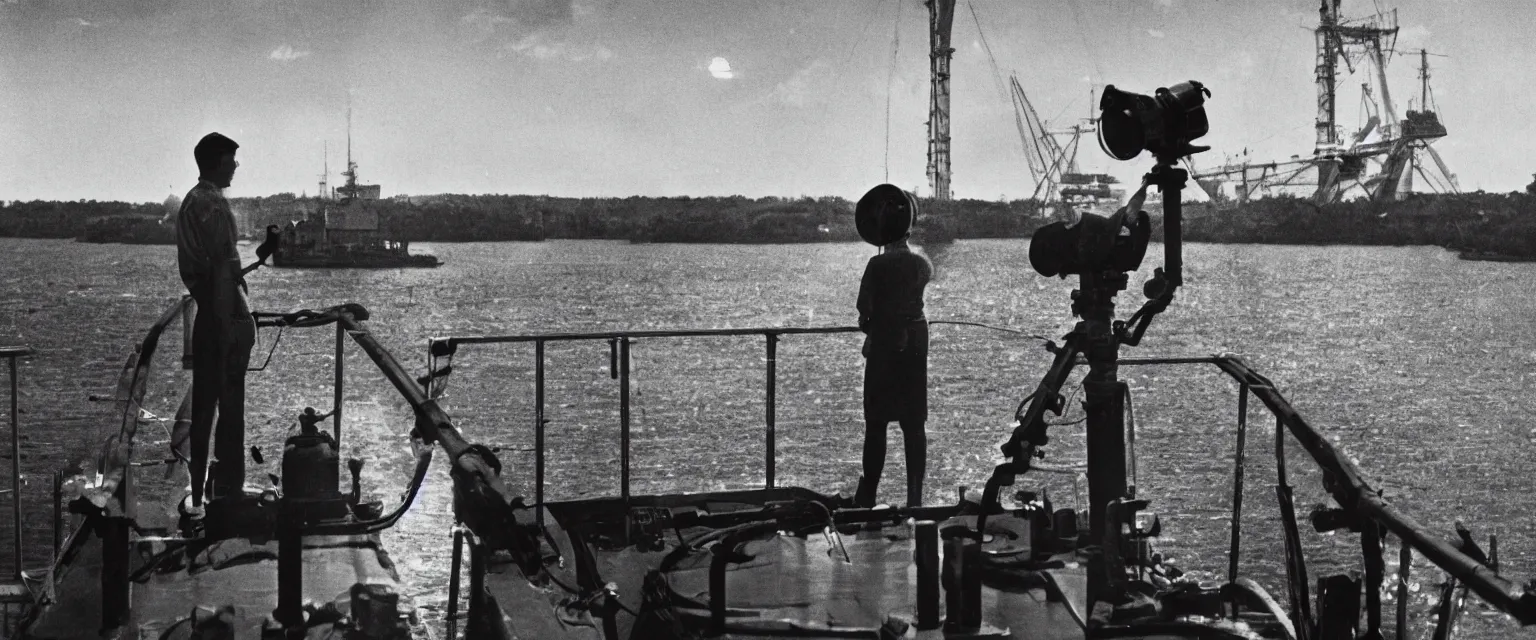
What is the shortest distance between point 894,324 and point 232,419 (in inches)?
126

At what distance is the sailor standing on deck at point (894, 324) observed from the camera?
7.01 metres

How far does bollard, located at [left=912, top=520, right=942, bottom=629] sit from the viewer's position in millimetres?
4863

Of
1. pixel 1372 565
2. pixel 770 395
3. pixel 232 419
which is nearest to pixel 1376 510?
pixel 1372 565

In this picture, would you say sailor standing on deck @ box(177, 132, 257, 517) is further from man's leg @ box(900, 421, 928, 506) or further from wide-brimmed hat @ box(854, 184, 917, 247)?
man's leg @ box(900, 421, 928, 506)

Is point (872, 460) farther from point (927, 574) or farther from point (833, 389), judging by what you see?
point (833, 389)

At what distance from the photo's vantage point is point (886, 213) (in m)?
7.01

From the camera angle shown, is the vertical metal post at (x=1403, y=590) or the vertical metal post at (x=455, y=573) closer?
the vertical metal post at (x=1403, y=590)

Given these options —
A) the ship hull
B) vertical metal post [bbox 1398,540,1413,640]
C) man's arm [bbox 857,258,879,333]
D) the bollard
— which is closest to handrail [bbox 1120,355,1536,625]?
vertical metal post [bbox 1398,540,1413,640]

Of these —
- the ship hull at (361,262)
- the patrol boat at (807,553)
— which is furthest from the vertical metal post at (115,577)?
the ship hull at (361,262)

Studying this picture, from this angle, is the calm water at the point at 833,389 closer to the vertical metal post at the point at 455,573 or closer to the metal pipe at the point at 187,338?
the metal pipe at the point at 187,338

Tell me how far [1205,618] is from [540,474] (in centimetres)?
351

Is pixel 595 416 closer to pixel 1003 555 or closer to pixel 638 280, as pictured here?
pixel 1003 555

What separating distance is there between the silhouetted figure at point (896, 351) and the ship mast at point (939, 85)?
104 meters

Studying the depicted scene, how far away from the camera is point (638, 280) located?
97.5 metres
